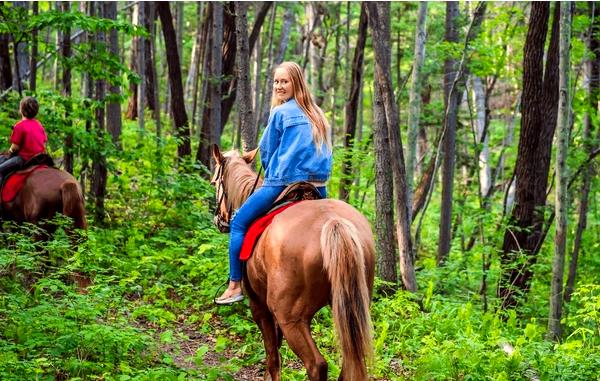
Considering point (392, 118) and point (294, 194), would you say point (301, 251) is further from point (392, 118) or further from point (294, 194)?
point (392, 118)

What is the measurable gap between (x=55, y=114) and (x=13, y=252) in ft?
16.4

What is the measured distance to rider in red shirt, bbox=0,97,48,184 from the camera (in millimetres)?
9914

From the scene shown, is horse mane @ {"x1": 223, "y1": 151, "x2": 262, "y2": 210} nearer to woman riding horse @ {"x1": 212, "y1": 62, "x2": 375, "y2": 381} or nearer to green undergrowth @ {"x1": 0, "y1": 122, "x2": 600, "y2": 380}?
woman riding horse @ {"x1": 212, "y1": 62, "x2": 375, "y2": 381}

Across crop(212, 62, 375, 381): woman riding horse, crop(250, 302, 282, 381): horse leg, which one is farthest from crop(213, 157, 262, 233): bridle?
crop(250, 302, 282, 381): horse leg

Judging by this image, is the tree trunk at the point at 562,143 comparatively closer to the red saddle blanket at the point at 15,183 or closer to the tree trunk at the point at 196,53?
the red saddle blanket at the point at 15,183

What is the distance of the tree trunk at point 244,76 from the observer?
10297mm

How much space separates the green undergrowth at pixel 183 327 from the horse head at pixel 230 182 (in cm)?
126

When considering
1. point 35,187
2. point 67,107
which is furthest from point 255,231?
point 67,107

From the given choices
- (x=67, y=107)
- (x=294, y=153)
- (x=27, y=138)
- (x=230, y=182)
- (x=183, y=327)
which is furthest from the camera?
(x=67, y=107)

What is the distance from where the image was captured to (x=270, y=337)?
20.9ft

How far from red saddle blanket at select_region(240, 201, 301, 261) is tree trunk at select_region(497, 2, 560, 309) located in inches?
279

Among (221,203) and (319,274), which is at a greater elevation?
(221,203)

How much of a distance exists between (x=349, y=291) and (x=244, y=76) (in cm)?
605

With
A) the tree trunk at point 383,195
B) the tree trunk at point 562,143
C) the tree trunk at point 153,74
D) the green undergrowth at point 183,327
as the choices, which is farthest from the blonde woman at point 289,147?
the tree trunk at point 153,74
